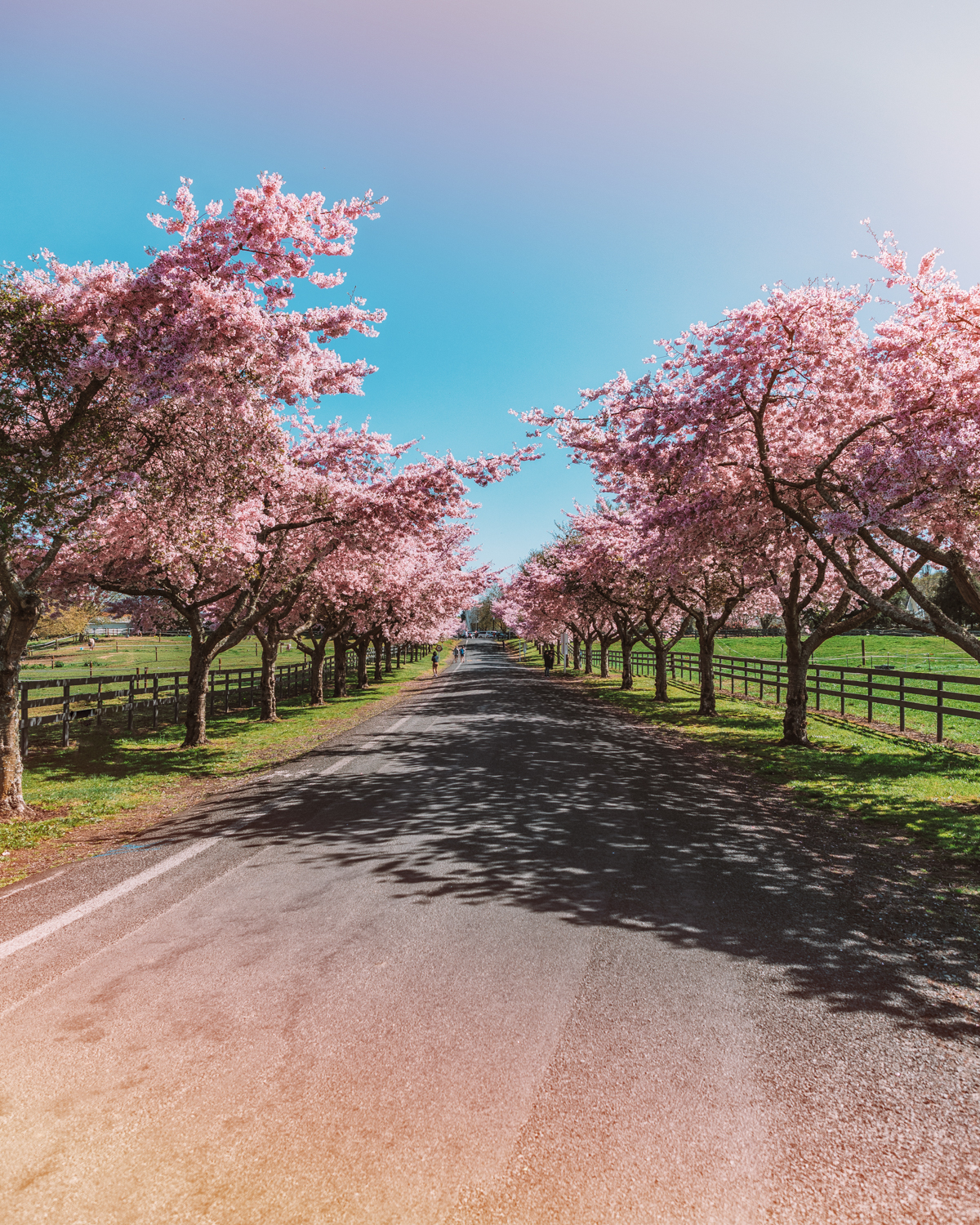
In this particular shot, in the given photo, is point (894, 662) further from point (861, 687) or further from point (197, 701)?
point (197, 701)

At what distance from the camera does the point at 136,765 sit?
12.6 m

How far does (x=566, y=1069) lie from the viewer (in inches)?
122

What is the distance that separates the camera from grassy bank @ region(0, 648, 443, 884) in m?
8.49

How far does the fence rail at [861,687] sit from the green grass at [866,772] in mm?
806

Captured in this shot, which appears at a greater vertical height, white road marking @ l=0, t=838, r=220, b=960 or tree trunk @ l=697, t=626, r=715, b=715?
tree trunk @ l=697, t=626, r=715, b=715

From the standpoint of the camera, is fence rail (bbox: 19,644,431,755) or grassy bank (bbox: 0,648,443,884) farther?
fence rail (bbox: 19,644,431,755)

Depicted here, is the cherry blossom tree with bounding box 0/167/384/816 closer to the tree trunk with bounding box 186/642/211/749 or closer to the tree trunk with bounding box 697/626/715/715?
the tree trunk with bounding box 186/642/211/749

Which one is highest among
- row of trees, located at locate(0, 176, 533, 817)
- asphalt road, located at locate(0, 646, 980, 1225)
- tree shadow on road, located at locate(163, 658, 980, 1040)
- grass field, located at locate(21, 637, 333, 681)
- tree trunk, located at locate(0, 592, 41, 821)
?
row of trees, located at locate(0, 176, 533, 817)

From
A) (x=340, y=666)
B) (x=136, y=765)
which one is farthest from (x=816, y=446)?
(x=340, y=666)

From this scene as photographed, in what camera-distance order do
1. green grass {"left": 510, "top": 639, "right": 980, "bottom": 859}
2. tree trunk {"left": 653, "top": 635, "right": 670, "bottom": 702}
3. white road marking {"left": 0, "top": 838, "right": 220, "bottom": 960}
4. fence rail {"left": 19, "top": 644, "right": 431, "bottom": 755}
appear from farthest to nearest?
tree trunk {"left": 653, "top": 635, "right": 670, "bottom": 702} < fence rail {"left": 19, "top": 644, "right": 431, "bottom": 755} < green grass {"left": 510, "top": 639, "right": 980, "bottom": 859} < white road marking {"left": 0, "top": 838, "right": 220, "bottom": 960}

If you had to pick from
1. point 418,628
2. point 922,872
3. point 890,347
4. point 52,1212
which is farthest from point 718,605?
point 418,628

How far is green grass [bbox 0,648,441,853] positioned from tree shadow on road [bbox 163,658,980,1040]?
1.61 m

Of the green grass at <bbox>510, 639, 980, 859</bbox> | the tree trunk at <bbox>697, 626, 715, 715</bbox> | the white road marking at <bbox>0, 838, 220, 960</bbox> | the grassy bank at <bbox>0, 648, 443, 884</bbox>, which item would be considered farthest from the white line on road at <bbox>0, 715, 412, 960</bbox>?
the tree trunk at <bbox>697, 626, 715, 715</bbox>

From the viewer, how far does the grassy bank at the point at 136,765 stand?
8492 mm
